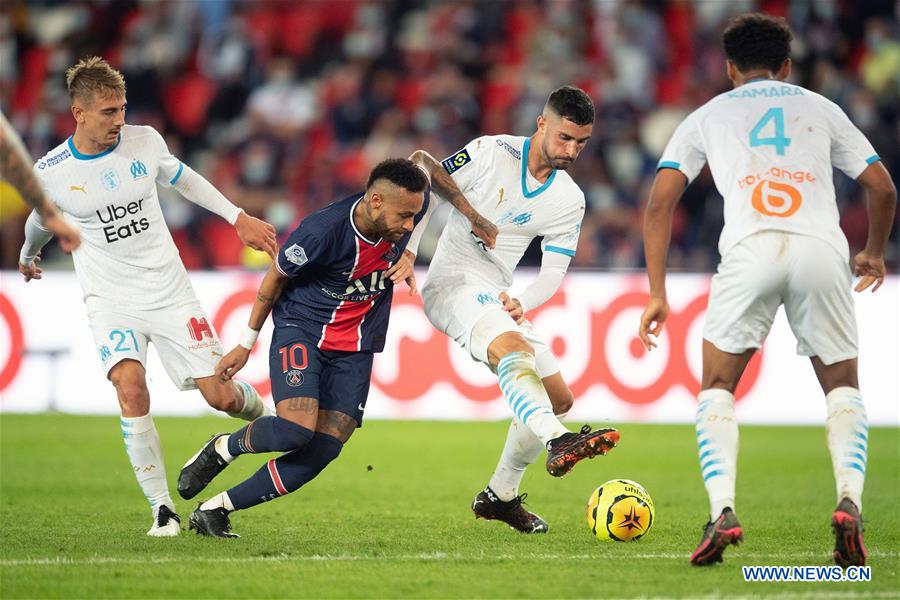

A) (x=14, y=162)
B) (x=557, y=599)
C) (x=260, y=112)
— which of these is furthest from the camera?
(x=260, y=112)

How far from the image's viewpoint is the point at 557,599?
16.6 feet

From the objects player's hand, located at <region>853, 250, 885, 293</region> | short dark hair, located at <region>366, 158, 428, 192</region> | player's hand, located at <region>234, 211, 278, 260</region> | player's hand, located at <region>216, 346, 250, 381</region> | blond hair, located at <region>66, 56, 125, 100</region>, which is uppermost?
blond hair, located at <region>66, 56, 125, 100</region>

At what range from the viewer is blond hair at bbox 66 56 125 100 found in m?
6.73

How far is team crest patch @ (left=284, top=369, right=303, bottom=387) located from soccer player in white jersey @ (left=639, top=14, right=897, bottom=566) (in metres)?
1.91

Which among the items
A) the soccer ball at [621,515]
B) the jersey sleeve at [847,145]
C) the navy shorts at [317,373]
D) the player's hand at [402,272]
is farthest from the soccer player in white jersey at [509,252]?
the jersey sleeve at [847,145]

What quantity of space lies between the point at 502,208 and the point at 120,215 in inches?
82.7

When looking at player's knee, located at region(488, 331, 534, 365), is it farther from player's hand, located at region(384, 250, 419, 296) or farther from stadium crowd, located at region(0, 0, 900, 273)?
stadium crowd, located at region(0, 0, 900, 273)

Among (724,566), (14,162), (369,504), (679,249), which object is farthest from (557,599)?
(679,249)

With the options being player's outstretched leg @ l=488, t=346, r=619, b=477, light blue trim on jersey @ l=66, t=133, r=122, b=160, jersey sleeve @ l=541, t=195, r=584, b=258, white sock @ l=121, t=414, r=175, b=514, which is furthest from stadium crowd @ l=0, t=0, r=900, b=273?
white sock @ l=121, t=414, r=175, b=514

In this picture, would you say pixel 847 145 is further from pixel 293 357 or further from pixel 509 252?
pixel 293 357

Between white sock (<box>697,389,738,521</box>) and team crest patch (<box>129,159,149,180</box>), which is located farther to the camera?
team crest patch (<box>129,159,149,180</box>)

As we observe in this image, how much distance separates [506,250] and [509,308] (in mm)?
728

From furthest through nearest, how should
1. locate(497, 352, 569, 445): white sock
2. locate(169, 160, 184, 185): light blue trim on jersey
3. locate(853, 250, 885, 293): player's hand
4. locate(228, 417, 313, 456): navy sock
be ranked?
locate(169, 160, 184, 185): light blue trim on jersey
locate(228, 417, 313, 456): navy sock
locate(497, 352, 569, 445): white sock
locate(853, 250, 885, 293): player's hand

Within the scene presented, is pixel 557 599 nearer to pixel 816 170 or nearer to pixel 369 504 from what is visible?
pixel 816 170
